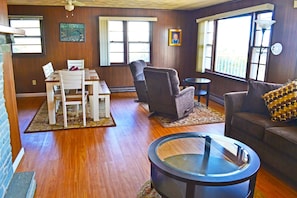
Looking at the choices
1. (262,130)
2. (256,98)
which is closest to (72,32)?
(256,98)

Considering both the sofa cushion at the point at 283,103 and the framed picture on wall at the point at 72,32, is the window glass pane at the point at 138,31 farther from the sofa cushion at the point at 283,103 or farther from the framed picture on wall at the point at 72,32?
the sofa cushion at the point at 283,103

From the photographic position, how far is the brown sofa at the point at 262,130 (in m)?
2.41

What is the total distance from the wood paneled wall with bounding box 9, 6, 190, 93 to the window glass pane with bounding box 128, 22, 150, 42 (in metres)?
0.22

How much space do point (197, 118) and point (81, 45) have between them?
364 cm

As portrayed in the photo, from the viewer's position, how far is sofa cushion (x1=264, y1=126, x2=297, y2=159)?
2.34m

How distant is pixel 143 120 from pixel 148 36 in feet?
10.3

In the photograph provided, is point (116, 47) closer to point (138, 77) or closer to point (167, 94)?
point (138, 77)

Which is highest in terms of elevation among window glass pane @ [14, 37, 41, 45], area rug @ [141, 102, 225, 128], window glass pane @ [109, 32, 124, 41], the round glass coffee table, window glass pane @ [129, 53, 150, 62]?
window glass pane @ [109, 32, 124, 41]

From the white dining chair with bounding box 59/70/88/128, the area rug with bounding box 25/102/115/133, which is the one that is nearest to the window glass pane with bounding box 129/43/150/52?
the area rug with bounding box 25/102/115/133

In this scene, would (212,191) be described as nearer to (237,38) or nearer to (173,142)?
(173,142)

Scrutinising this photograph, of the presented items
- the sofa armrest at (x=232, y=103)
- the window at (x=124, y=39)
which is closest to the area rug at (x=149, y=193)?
the sofa armrest at (x=232, y=103)

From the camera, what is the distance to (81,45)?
249 inches

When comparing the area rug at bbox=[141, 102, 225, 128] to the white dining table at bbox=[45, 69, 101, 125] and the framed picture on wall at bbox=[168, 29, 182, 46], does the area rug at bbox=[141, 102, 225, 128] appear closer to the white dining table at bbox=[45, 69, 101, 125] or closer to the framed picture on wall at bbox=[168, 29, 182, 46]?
the white dining table at bbox=[45, 69, 101, 125]

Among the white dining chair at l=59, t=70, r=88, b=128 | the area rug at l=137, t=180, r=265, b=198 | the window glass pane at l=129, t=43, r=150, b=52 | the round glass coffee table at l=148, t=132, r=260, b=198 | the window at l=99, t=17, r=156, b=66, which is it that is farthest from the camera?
the window glass pane at l=129, t=43, r=150, b=52
